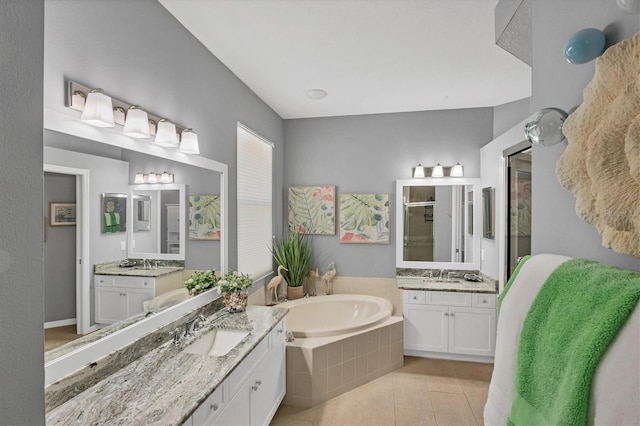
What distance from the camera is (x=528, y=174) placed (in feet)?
8.95

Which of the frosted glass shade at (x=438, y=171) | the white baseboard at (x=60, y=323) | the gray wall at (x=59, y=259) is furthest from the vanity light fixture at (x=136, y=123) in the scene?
the frosted glass shade at (x=438, y=171)

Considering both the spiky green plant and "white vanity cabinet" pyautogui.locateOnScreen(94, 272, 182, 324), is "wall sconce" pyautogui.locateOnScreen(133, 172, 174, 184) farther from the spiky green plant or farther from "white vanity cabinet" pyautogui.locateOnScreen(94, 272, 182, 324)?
the spiky green plant

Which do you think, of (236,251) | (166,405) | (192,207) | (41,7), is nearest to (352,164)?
(236,251)

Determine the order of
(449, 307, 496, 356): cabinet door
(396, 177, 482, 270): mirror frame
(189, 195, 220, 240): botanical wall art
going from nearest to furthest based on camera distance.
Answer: (189, 195, 220, 240): botanical wall art < (449, 307, 496, 356): cabinet door < (396, 177, 482, 270): mirror frame

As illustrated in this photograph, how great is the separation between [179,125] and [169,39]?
1.64 feet

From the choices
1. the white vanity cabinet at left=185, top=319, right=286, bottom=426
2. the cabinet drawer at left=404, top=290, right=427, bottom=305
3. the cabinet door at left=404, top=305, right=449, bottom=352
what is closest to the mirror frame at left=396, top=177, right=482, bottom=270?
the cabinet drawer at left=404, top=290, right=427, bottom=305

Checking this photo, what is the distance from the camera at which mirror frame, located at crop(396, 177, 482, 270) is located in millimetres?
3725

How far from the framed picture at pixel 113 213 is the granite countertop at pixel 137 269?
0.53 feet

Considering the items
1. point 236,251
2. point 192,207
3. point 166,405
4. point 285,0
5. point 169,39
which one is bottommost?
point 166,405

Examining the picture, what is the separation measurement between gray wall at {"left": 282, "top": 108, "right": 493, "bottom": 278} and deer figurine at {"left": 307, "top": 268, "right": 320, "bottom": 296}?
0.15m

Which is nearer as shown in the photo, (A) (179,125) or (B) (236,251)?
(A) (179,125)

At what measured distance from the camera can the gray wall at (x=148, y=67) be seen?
4.42ft

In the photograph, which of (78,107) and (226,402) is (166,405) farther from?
(78,107)

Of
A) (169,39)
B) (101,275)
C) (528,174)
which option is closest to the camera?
(101,275)
